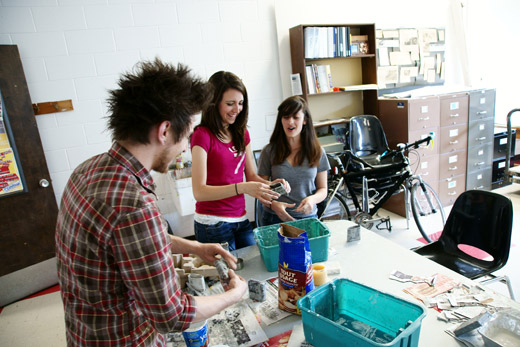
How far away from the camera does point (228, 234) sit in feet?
5.61

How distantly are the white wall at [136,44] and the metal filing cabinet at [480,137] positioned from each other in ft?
4.29

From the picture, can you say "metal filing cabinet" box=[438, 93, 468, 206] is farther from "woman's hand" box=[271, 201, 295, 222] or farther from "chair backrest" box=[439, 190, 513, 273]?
"woman's hand" box=[271, 201, 295, 222]

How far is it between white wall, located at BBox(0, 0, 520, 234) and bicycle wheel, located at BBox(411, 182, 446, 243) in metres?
1.64

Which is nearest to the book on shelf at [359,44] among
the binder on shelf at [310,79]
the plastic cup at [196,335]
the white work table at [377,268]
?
the binder on shelf at [310,79]

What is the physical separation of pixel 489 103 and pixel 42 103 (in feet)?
15.3

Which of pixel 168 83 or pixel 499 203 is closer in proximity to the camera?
pixel 168 83

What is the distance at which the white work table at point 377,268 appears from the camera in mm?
1025

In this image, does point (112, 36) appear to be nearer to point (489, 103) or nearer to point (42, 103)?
point (42, 103)

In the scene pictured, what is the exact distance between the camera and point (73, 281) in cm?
73

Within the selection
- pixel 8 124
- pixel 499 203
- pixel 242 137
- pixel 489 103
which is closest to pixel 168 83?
pixel 242 137

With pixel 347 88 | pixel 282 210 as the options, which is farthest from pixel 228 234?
pixel 347 88

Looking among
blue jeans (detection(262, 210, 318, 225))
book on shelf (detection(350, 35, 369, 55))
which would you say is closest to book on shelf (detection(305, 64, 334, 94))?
book on shelf (detection(350, 35, 369, 55))

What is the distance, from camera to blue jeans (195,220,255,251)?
1.69 metres

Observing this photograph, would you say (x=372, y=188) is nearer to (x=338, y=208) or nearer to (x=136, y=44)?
(x=338, y=208)
